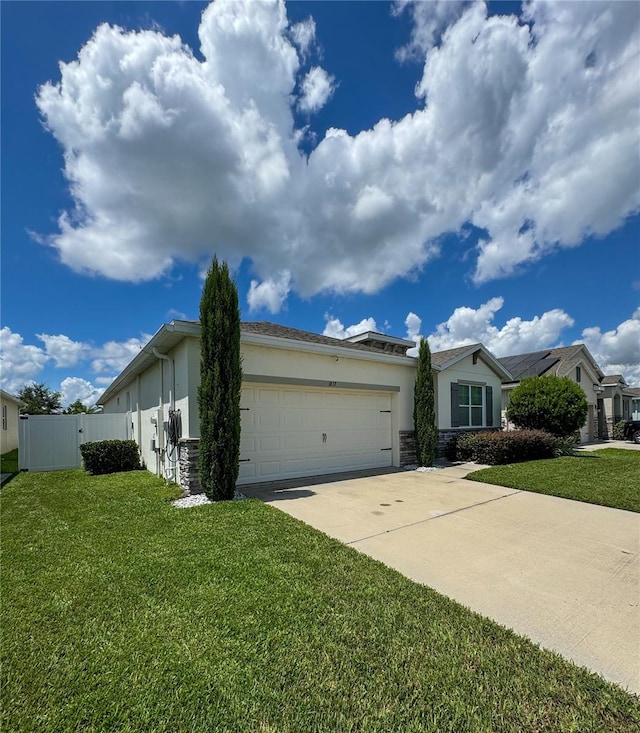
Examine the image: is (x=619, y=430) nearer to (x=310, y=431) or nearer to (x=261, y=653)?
(x=310, y=431)

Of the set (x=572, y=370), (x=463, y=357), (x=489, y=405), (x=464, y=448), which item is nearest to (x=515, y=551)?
(x=464, y=448)

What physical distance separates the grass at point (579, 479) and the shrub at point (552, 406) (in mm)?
3073

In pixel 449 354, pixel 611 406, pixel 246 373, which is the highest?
pixel 449 354

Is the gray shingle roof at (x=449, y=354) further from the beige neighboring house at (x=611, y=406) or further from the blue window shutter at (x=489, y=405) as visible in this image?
the beige neighboring house at (x=611, y=406)

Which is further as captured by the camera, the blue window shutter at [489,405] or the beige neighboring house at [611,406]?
the beige neighboring house at [611,406]

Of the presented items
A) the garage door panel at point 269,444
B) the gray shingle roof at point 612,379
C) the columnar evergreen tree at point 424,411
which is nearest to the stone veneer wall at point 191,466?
the garage door panel at point 269,444

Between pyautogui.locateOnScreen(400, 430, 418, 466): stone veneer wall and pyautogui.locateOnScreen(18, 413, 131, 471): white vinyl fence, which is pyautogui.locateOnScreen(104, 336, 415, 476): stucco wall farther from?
pyautogui.locateOnScreen(18, 413, 131, 471): white vinyl fence

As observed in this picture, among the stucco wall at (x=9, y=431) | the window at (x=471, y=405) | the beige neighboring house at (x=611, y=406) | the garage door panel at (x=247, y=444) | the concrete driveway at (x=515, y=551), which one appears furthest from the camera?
the beige neighboring house at (x=611, y=406)

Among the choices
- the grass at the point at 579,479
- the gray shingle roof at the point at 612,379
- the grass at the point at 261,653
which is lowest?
the grass at the point at 579,479

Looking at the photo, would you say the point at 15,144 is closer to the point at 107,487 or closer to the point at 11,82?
the point at 11,82

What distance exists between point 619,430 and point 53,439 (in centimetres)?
2979

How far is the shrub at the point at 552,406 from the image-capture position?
1400cm

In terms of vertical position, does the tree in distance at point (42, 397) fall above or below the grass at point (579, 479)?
above

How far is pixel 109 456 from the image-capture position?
10.7 meters
